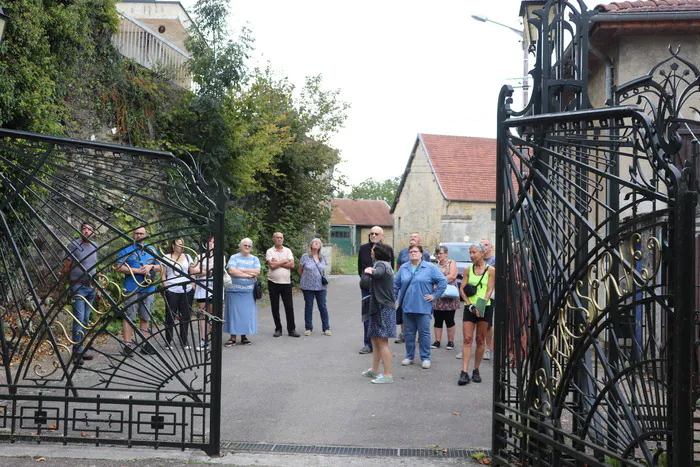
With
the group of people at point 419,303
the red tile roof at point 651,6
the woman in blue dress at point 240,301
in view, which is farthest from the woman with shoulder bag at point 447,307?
the red tile roof at point 651,6

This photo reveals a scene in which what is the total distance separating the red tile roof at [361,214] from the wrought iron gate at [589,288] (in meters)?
68.0

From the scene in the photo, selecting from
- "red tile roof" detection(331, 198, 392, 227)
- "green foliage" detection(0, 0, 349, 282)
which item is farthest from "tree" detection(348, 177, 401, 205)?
"green foliage" detection(0, 0, 349, 282)

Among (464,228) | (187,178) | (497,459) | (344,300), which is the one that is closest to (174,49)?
(344,300)

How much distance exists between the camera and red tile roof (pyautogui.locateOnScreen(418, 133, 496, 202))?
42.4m

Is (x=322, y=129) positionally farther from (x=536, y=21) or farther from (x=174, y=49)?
(x=536, y=21)

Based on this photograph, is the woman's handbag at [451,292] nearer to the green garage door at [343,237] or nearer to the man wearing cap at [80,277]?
the man wearing cap at [80,277]

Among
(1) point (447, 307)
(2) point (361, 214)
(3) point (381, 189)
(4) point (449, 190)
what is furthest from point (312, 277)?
(3) point (381, 189)

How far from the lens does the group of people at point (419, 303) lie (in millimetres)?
9352

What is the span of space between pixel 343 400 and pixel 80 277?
3.42 m

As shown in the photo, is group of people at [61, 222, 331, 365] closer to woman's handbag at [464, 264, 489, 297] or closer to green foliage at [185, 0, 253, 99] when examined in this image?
woman's handbag at [464, 264, 489, 297]

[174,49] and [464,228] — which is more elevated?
[174,49]

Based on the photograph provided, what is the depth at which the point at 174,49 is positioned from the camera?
831 inches

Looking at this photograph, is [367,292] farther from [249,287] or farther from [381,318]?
[381,318]

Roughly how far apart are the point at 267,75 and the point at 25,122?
605 inches
